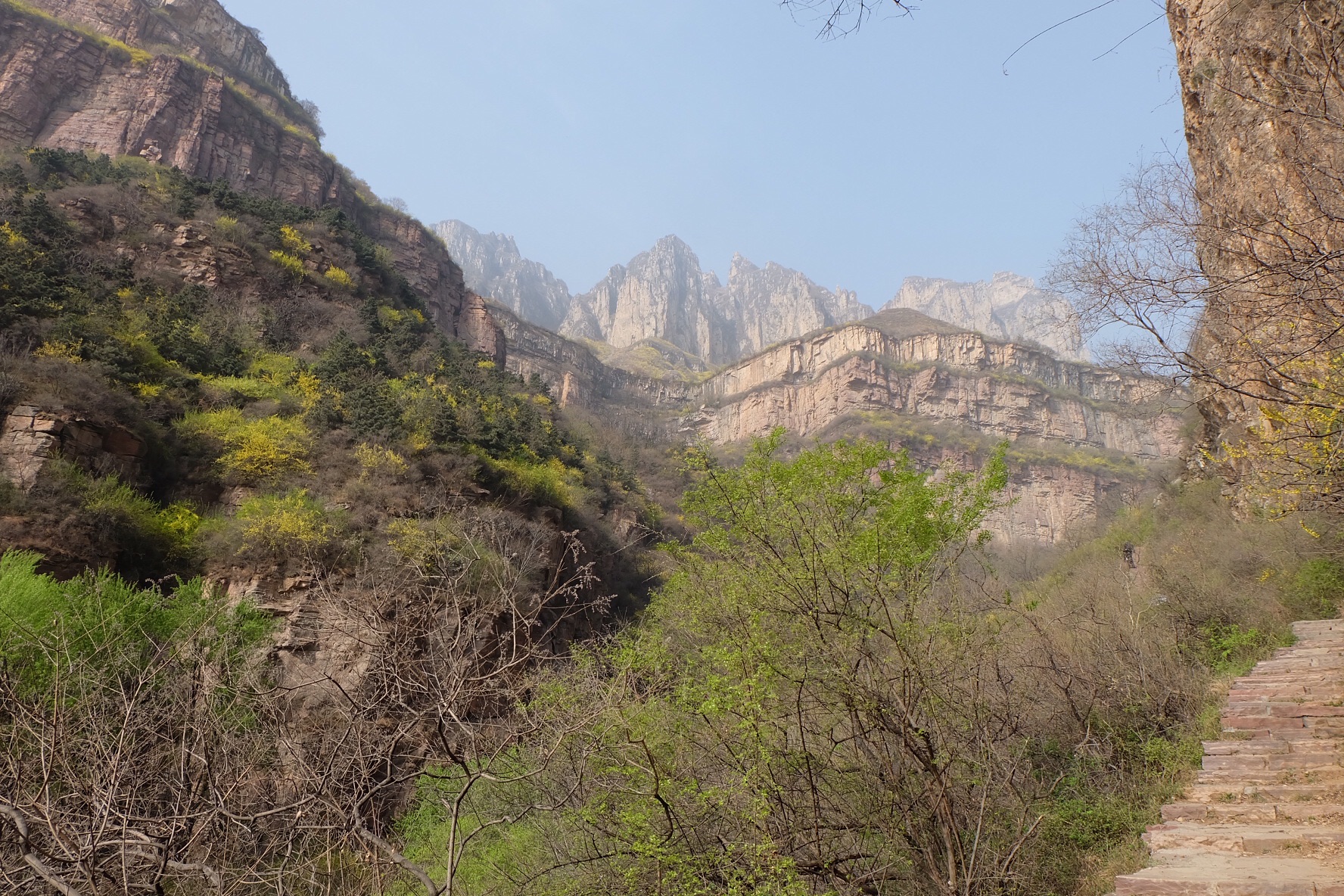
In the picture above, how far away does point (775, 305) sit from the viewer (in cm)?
12038

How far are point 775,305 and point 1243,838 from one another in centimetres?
12152

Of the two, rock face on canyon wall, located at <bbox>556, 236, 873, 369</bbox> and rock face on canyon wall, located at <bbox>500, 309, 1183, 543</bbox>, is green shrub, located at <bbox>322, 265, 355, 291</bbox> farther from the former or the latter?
rock face on canyon wall, located at <bbox>556, 236, 873, 369</bbox>

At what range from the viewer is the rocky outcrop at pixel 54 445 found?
9.65m

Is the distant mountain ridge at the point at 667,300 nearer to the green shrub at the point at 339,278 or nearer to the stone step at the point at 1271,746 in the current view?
the green shrub at the point at 339,278

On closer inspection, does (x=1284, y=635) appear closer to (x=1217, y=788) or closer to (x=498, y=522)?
(x=1217, y=788)

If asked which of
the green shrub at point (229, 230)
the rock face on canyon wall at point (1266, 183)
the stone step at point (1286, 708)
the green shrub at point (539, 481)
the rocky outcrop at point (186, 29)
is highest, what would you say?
the rocky outcrop at point (186, 29)

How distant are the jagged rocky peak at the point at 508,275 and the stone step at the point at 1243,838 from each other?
4337 inches

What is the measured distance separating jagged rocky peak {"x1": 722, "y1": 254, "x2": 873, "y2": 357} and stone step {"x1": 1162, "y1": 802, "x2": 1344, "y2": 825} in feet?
349

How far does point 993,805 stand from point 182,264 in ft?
76.3

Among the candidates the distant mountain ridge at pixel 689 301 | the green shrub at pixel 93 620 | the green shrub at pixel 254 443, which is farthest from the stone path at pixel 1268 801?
the distant mountain ridge at pixel 689 301

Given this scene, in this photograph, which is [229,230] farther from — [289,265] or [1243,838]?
[1243,838]

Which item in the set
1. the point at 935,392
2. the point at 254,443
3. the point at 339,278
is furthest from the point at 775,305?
the point at 254,443

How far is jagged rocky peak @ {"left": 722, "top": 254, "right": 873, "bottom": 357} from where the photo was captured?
115062mm

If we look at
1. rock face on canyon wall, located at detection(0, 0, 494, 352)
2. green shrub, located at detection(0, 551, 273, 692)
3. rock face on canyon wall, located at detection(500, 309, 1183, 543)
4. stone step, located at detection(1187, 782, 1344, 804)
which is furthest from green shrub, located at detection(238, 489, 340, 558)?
rock face on canyon wall, located at detection(500, 309, 1183, 543)
